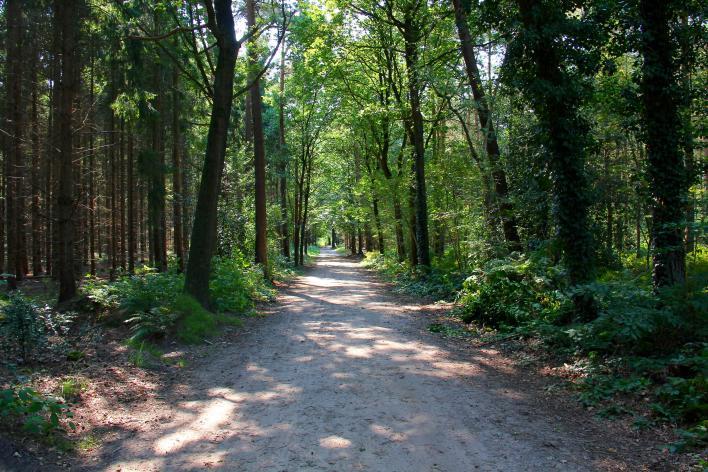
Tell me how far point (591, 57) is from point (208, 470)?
8.16m

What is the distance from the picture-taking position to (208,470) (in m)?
3.84

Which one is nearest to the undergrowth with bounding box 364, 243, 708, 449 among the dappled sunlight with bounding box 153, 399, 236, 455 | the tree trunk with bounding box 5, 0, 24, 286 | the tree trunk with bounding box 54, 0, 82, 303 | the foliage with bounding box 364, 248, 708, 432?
the foliage with bounding box 364, 248, 708, 432

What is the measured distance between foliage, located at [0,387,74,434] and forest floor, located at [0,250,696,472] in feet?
1.30

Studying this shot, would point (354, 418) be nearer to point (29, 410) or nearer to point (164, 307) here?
point (29, 410)

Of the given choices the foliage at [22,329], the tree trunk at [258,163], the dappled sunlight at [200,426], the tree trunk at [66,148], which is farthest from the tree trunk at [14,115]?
the dappled sunlight at [200,426]

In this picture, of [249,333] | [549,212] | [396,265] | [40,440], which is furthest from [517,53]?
[396,265]

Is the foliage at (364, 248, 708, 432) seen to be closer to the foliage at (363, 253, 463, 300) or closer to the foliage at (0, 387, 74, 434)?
the foliage at (363, 253, 463, 300)

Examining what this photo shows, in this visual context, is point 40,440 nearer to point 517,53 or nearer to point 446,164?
point 517,53

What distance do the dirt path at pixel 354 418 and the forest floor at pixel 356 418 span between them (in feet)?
0.05

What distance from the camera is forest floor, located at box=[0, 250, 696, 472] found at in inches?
157

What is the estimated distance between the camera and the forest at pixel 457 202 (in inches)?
219

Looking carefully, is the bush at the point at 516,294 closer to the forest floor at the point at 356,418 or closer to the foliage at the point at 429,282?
the forest floor at the point at 356,418

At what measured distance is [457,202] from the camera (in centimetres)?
1650

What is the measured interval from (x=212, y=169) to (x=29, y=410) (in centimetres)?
727
